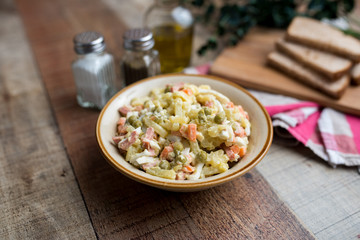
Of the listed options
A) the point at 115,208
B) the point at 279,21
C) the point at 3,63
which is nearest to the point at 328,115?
the point at 279,21

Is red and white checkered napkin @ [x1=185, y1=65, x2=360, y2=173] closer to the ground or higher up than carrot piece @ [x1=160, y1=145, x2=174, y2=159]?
closer to the ground

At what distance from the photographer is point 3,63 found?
7.82 ft

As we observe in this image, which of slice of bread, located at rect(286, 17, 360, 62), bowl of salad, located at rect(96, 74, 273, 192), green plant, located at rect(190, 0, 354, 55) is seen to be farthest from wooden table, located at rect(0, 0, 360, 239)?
green plant, located at rect(190, 0, 354, 55)

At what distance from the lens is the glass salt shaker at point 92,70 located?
5.74 ft

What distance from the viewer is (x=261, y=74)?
6.89ft

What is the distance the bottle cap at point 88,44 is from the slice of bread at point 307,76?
3.72 ft

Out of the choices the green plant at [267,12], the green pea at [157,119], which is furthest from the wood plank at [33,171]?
the green plant at [267,12]

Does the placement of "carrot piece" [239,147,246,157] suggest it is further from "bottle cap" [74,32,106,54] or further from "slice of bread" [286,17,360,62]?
"slice of bread" [286,17,360,62]

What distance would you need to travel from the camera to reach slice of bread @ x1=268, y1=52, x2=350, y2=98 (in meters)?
1.88

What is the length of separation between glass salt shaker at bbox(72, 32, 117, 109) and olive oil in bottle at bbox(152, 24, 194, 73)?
0.42 meters

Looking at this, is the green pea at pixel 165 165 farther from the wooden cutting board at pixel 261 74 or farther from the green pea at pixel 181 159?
the wooden cutting board at pixel 261 74

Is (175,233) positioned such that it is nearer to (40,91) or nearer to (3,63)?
(40,91)

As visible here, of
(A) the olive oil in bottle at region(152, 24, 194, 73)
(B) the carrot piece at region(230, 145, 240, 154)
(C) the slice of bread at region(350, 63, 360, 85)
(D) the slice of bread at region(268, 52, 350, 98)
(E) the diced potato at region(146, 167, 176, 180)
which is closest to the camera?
(E) the diced potato at region(146, 167, 176, 180)

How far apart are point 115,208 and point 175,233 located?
0.94ft
